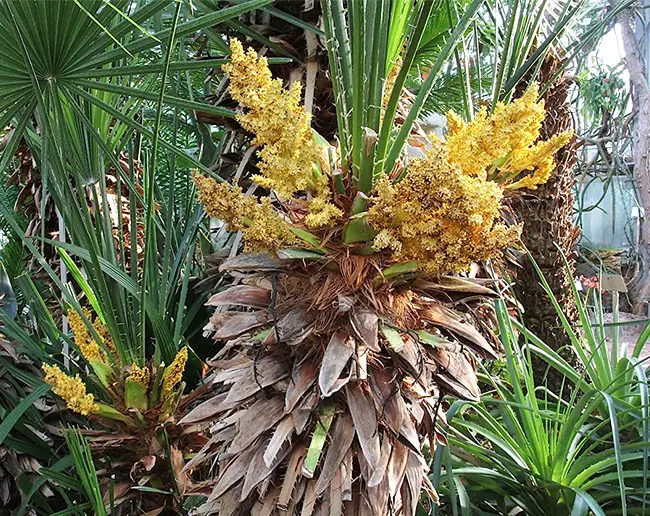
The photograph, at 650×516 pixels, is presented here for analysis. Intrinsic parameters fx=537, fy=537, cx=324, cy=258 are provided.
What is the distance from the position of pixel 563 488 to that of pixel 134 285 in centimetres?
62

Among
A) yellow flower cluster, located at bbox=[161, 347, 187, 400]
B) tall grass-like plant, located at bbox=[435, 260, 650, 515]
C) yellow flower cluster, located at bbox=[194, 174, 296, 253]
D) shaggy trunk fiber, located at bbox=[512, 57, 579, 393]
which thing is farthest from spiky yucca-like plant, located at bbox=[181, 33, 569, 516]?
shaggy trunk fiber, located at bbox=[512, 57, 579, 393]

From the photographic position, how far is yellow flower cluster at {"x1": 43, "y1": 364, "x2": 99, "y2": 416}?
584mm

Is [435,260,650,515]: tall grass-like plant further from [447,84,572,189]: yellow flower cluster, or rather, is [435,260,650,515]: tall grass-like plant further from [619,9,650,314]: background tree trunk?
[619,9,650,314]: background tree trunk

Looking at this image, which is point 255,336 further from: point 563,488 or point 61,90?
point 563,488

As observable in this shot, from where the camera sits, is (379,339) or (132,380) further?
(132,380)

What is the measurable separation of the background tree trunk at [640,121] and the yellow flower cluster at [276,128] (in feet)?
11.0

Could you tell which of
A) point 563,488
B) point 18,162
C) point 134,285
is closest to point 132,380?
point 134,285

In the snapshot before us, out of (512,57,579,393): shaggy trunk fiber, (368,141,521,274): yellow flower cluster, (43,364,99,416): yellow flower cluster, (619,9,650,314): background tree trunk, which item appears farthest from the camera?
(619,9,650,314): background tree trunk

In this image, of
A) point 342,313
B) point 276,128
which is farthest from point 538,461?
point 276,128

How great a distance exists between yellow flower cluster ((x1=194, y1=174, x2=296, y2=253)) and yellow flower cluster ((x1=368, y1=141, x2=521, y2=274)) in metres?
0.07

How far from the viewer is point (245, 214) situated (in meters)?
0.43

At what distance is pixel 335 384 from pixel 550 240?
40.2 inches

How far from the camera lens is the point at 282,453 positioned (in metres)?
0.43

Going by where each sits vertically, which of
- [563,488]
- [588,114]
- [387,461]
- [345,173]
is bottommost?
[563,488]
